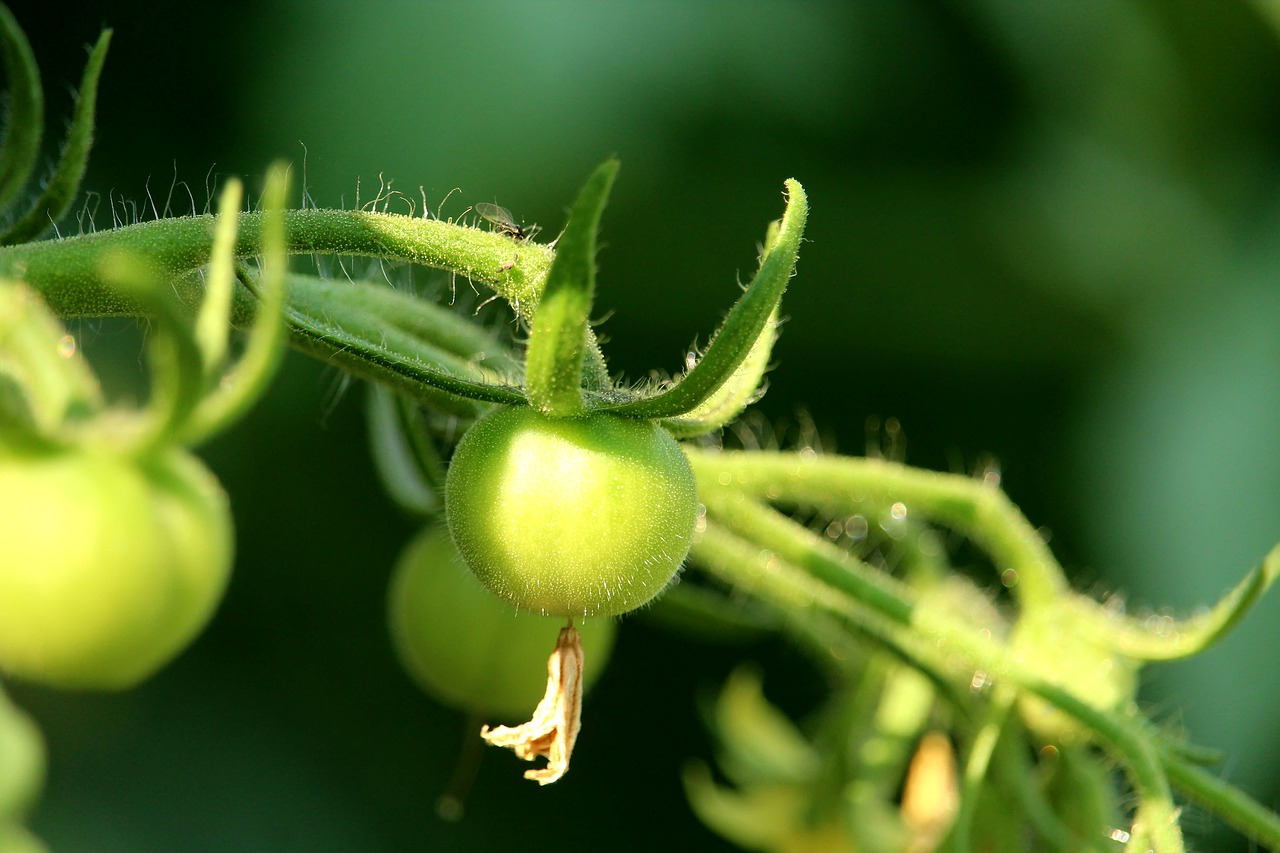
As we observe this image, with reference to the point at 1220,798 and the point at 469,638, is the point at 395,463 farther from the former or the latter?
the point at 1220,798

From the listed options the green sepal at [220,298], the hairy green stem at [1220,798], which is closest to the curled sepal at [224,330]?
the green sepal at [220,298]

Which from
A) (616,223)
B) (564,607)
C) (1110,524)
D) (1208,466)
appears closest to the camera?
(564,607)

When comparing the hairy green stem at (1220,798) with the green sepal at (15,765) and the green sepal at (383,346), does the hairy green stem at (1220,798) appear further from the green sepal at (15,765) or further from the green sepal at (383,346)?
the green sepal at (15,765)

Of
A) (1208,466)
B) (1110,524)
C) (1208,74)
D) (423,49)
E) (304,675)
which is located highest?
(1208,74)

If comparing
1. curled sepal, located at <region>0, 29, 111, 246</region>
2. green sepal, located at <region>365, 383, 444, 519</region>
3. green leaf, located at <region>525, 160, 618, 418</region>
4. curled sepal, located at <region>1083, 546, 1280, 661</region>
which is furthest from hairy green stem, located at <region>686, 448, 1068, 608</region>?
curled sepal, located at <region>0, 29, 111, 246</region>

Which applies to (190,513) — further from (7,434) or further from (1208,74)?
(1208,74)

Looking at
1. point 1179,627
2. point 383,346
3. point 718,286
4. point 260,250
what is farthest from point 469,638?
point 718,286

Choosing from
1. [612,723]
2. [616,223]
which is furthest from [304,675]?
[616,223]

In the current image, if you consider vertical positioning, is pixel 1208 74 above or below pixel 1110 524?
above
